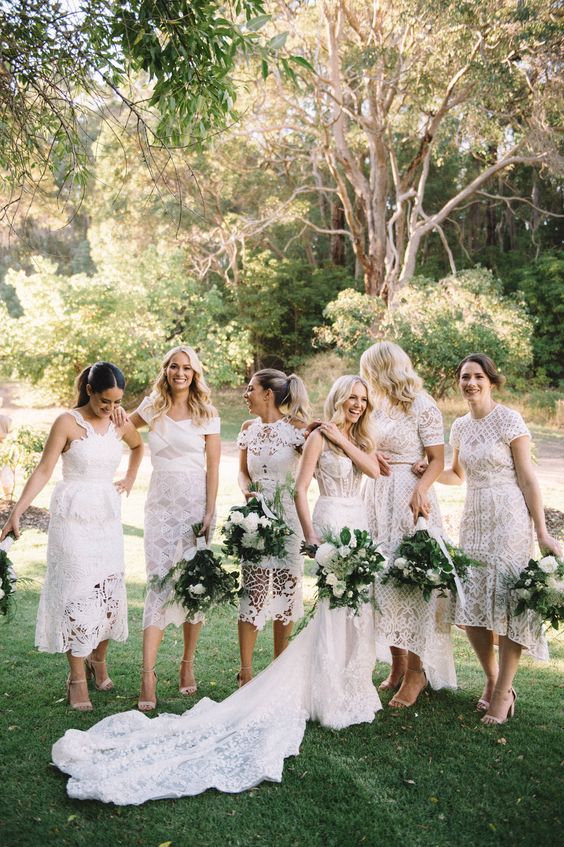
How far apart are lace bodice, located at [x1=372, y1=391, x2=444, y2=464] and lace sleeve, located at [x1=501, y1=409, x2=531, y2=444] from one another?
0.40 metres

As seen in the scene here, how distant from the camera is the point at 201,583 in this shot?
4293 mm

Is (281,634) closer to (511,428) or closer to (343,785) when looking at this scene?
(343,785)

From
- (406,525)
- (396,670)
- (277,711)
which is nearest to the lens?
(277,711)

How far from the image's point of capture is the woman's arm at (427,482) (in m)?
4.43

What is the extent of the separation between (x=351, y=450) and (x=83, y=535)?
5.67 ft

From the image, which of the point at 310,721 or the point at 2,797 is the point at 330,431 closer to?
the point at 310,721

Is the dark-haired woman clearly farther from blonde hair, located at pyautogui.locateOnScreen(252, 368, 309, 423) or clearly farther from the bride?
blonde hair, located at pyautogui.locateOnScreen(252, 368, 309, 423)

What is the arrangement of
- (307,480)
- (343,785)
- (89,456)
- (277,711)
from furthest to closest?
(89,456)
(307,480)
(277,711)
(343,785)

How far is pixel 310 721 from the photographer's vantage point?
13.8ft

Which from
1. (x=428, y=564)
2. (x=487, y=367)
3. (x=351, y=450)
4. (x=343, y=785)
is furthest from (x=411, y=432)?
(x=343, y=785)

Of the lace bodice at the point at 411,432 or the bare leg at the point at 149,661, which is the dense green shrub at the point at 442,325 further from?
the bare leg at the point at 149,661

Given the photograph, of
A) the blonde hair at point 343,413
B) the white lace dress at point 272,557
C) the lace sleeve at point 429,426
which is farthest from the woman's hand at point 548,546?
the white lace dress at point 272,557

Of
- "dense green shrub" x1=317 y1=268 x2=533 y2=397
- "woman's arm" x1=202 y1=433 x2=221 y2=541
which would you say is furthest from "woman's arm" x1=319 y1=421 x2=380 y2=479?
"dense green shrub" x1=317 y1=268 x2=533 y2=397

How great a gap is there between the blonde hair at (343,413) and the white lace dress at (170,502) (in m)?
0.86
